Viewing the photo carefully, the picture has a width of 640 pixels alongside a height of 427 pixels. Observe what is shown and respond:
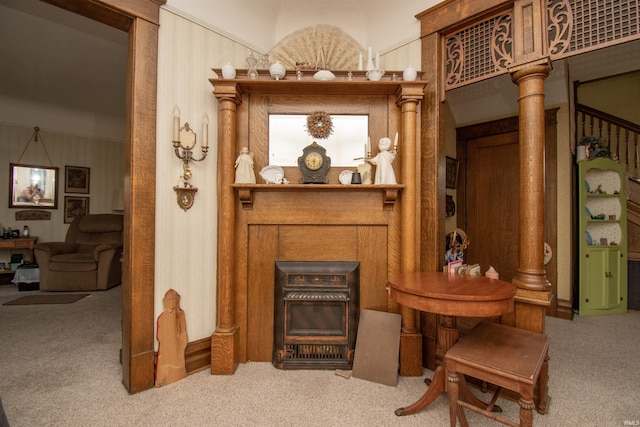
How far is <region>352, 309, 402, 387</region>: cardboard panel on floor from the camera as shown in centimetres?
218

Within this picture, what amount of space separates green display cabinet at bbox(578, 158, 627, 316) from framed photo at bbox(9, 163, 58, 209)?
844 centimetres

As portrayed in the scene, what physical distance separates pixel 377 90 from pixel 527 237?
1.52 meters

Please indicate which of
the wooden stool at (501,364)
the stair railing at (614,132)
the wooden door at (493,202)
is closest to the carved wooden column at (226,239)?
the wooden stool at (501,364)

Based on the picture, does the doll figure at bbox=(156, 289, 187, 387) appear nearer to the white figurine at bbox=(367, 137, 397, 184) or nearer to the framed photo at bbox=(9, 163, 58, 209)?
the white figurine at bbox=(367, 137, 397, 184)

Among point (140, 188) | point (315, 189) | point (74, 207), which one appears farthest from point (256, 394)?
point (74, 207)

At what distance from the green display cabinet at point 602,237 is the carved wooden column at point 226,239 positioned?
4.10 m

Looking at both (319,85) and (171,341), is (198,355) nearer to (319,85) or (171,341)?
(171,341)

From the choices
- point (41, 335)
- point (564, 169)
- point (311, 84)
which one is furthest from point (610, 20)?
point (41, 335)

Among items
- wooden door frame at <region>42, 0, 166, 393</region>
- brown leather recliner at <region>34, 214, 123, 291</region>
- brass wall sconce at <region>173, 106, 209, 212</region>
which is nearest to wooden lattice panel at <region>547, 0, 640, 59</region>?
brass wall sconce at <region>173, 106, 209, 212</region>

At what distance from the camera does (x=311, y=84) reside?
2307mm

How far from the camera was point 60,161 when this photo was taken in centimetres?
575

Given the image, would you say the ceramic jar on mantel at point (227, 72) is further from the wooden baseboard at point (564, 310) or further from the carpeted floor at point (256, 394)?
the wooden baseboard at point (564, 310)

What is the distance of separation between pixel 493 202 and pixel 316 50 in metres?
3.20

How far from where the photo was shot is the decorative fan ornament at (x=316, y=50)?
2.73m
